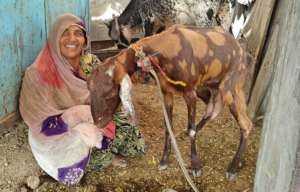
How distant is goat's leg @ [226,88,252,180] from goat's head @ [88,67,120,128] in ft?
3.27

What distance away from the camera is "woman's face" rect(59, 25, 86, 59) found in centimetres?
360

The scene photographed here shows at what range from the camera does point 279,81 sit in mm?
2168

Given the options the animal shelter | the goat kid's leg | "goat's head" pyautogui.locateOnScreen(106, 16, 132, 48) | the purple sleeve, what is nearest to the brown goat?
the goat kid's leg

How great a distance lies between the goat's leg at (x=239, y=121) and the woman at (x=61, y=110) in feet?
3.43

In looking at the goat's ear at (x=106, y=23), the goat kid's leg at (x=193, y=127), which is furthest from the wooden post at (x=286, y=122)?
the goat's ear at (x=106, y=23)

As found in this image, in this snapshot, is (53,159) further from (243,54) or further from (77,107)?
(243,54)

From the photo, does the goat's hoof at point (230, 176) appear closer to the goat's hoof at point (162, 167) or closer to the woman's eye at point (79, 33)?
the goat's hoof at point (162, 167)

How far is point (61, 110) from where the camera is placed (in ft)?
12.2

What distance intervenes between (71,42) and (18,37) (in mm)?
764

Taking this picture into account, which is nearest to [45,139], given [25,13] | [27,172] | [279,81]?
[27,172]

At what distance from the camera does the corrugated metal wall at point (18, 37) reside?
157 inches

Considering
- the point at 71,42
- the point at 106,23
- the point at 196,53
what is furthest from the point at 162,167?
the point at 106,23

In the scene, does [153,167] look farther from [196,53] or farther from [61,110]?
[196,53]

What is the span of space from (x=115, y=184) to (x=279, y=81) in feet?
6.63
